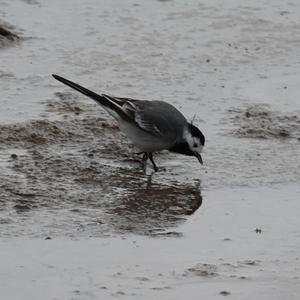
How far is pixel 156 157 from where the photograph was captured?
373 inches

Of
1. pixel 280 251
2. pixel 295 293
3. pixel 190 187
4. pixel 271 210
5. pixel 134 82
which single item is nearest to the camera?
pixel 295 293

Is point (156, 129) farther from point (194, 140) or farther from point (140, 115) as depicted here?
point (194, 140)

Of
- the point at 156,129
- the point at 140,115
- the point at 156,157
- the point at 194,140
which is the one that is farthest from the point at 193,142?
the point at 156,157

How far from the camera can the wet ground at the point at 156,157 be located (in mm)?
6891

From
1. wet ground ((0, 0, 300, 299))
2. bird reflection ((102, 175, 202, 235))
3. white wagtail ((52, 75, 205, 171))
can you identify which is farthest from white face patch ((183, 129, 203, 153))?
bird reflection ((102, 175, 202, 235))

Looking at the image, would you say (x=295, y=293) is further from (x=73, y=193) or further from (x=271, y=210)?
(x=73, y=193)

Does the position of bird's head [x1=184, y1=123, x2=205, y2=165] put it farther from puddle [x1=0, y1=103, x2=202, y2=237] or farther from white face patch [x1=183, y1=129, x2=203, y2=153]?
puddle [x1=0, y1=103, x2=202, y2=237]

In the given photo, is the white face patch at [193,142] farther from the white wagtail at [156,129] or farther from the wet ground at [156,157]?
the wet ground at [156,157]

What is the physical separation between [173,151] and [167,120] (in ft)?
0.89

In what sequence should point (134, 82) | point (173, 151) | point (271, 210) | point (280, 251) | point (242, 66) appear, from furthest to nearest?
point (242, 66) → point (134, 82) → point (173, 151) → point (271, 210) → point (280, 251)

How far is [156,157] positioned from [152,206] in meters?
1.38

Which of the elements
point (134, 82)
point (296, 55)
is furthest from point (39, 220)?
point (296, 55)

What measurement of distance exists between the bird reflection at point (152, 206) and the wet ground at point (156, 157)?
2 cm

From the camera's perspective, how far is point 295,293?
6672 mm
